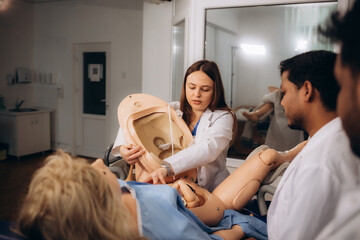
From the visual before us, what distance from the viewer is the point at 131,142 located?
5.76 ft

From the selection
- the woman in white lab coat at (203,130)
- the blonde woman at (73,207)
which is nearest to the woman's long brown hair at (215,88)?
the woman in white lab coat at (203,130)

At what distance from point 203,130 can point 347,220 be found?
1051mm

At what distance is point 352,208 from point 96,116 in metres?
5.09

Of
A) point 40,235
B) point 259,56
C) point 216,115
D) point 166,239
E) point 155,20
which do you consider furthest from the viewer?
point 155,20

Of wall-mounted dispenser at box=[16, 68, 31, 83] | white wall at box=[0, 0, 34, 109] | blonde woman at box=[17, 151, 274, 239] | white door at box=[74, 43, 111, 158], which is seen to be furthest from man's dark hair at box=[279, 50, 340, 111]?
wall-mounted dispenser at box=[16, 68, 31, 83]

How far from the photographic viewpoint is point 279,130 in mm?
3053

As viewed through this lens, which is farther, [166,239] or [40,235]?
[166,239]

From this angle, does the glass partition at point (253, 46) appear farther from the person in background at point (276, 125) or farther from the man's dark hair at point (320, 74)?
the man's dark hair at point (320, 74)

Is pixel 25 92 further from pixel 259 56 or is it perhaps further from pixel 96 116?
pixel 259 56

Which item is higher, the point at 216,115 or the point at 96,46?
the point at 96,46

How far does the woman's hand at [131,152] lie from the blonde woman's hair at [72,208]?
751mm

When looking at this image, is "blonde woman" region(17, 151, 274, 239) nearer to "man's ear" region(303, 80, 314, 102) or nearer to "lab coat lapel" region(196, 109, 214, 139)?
"man's ear" region(303, 80, 314, 102)

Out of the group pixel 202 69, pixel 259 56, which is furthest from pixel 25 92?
pixel 202 69

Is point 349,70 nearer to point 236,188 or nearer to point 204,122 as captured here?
point 236,188
